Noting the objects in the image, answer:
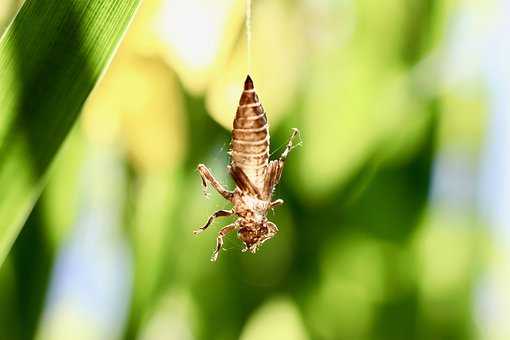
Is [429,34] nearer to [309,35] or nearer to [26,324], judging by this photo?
[309,35]

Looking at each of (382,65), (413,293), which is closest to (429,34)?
(382,65)

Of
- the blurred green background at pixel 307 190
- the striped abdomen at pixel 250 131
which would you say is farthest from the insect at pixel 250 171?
the blurred green background at pixel 307 190

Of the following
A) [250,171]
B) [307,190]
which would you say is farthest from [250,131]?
[307,190]

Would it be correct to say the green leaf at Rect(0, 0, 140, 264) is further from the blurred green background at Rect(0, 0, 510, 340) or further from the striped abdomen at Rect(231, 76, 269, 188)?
the blurred green background at Rect(0, 0, 510, 340)

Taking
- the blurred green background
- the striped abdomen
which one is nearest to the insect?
the striped abdomen

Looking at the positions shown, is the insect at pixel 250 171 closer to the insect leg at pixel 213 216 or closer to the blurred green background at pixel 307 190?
the insect leg at pixel 213 216

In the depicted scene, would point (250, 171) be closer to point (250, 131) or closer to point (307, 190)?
point (250, 131)
